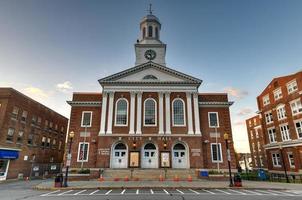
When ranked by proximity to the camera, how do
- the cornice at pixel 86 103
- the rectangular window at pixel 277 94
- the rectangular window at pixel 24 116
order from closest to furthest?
1. the cornice at pixel 86 103
2. the rectangular window at pixel 24 116
3. the rectangular window at pixel 277 94

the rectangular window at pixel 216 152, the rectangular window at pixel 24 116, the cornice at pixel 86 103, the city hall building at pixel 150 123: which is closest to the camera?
the city hall building at pixel 150 123

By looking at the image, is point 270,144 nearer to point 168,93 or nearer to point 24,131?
point 168,93

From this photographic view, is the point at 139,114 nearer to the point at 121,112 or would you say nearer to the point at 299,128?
the point at 121,112

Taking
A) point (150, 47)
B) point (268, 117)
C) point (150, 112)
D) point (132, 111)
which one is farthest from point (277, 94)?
point (132, 111)

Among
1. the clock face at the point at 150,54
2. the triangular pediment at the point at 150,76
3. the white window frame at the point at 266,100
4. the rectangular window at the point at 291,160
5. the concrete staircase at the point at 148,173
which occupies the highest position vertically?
the clock face at the point at 150,54

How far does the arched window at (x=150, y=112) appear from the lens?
27516 millimetres

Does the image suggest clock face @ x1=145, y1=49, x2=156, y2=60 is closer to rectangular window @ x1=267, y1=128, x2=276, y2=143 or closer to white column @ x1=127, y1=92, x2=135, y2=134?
white column @ x1=127, y1=92, x2=135, y2=134

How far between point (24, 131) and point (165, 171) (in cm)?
2480

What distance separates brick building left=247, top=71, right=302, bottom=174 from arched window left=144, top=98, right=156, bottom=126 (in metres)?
17.7

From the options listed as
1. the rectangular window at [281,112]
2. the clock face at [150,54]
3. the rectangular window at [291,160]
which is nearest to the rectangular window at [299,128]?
the rectangular window at [281,112]

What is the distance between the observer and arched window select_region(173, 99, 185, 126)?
2762 cm

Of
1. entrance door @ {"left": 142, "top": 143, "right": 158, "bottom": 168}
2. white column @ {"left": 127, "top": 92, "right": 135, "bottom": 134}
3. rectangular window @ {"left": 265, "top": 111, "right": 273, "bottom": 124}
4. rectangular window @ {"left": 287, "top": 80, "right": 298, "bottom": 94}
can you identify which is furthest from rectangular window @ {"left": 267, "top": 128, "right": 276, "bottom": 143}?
white column @ {"left": 127, "top": 92, "right": 135, "bottom": 134}

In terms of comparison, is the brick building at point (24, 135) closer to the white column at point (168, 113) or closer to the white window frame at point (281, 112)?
the white column at point (168, 113)

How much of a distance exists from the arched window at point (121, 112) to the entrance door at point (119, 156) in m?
3.16
